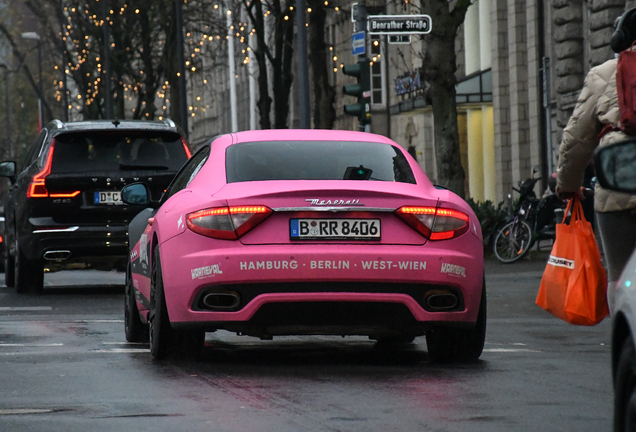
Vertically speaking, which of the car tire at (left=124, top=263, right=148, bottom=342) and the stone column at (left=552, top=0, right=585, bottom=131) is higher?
the stone column at (left=552, top=0, right=585, bottom=131)

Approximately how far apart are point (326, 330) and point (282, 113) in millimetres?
28996

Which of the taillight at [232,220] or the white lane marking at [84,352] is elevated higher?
the taillight at [232,220]

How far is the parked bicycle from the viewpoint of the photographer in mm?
20875

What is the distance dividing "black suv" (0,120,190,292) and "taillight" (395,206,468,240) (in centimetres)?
733

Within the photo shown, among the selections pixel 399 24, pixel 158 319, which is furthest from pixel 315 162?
pixel 399 24

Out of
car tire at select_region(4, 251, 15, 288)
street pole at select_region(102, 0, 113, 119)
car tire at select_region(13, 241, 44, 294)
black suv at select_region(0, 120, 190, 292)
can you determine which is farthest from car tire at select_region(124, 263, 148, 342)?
street pole at select_region(102, 0, 113, 119)

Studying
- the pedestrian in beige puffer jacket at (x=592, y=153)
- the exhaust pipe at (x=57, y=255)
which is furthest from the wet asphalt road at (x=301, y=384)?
the exhaust pipe at (x=57, y=255)

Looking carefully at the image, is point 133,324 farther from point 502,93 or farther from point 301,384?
point 502,93

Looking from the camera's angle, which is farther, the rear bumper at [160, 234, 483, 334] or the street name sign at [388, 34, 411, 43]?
the street name sign at [388, 34, 411, 43]

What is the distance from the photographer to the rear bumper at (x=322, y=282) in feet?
25.1

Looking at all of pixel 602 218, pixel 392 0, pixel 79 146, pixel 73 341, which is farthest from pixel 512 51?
pixel 602 218

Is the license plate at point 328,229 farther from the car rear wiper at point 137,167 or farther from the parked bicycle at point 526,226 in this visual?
the parked bicycle at point 526,226

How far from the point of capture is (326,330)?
310 inches

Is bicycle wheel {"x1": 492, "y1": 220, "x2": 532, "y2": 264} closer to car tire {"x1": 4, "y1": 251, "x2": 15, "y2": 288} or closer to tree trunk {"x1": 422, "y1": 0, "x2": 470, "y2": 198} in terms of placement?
tree trunk {"x1": 422, "y1": 0, "x2": 470, "y2": 198}
